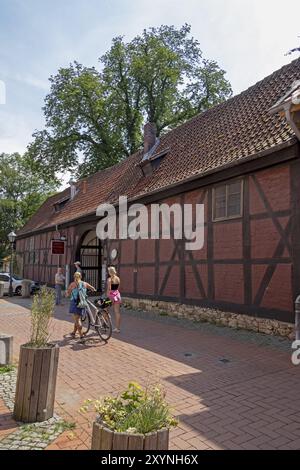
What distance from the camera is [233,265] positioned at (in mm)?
9203

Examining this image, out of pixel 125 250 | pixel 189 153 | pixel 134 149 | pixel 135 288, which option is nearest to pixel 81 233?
pixel 125 250

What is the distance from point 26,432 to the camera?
12.0ft

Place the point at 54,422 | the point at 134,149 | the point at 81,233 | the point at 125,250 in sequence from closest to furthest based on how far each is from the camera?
the point at 54,422
the point at 125,250
the point at 81,233
the point at 134,149

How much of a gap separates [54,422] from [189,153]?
34.0 ft

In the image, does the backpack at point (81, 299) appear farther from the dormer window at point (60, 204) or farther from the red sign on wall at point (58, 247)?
the dormer window at point (60, 204)

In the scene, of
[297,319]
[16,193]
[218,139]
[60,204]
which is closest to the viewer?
[297,319]

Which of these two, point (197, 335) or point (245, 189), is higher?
point (245, 189)

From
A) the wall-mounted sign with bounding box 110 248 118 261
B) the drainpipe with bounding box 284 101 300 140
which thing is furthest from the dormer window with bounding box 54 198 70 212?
the drainpipe with bounding box 284 101 300 140

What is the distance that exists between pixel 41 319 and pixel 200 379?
2469 mm

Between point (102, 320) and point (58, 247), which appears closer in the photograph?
point (102, 320)

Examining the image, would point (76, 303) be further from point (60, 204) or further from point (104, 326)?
point (60, 204)

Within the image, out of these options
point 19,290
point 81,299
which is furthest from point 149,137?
point 19,290
